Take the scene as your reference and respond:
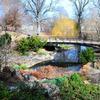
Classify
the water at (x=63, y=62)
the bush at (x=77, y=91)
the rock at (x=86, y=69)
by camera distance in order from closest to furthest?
the bush at (x=77, y=91) → the rock at (x=86, y=69) → the water at (x=63, y=62)

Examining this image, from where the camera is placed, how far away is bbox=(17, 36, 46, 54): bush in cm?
3633

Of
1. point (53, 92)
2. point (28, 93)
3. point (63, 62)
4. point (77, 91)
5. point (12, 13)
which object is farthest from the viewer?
point (12, 13)

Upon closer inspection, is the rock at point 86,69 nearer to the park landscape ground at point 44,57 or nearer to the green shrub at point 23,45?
the park landscape ground at point 44,57

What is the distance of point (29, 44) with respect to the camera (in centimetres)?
3722

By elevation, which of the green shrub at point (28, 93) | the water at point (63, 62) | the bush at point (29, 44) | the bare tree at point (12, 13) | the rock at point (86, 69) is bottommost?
the water at point (63, 62)

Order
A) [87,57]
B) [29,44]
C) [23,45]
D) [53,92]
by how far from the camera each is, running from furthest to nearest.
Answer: [29,44] < [23,45] < [87,57] < [53,92]

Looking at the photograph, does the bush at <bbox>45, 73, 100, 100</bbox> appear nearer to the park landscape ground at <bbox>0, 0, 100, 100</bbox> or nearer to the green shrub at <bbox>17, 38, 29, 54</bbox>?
the park landscape ground at <bbox>0, 0, 100, 100</bbox>

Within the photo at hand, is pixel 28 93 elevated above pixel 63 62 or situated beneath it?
elevated above

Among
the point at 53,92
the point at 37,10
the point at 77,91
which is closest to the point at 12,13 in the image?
the point at 37,10

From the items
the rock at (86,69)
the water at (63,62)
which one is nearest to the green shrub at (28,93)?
the rock at (86,69)

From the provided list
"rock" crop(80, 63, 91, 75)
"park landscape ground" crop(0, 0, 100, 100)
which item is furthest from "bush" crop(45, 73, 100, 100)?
"rock" crop(80, 63, 91, 75)

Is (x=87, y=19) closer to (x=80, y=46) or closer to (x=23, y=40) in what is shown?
(x=80, y=46)

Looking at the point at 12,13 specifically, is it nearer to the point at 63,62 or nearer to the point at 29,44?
the point at 29,44

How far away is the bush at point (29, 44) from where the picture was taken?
36.3m
